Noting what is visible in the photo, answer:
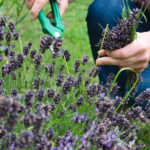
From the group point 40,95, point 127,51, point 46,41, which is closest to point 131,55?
point 127,51

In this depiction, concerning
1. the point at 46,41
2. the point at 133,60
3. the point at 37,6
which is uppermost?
the point at 37,6

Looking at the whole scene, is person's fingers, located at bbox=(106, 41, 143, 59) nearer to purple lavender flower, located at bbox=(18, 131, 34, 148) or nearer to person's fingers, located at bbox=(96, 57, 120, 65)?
person's fingers, located at bbox=(96, 57, 120, 65)

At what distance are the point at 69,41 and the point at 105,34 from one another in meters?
2.88

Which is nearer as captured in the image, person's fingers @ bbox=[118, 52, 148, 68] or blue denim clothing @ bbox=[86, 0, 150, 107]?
person's fingers @ bbox=[118, 52, 148, 68]

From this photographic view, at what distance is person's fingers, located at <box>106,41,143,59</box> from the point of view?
5.47 feet

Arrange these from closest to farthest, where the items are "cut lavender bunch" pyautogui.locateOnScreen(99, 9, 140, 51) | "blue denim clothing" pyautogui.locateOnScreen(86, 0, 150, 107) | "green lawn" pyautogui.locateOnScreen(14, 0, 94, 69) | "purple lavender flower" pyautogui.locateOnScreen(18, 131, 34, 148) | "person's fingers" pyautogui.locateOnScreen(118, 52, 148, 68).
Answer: "purple lavender flower" pyautogui.locateOnScreen(18, 131, 34, 148) → "cut lavender bunch" pyautogui.locateOnScreen(99, 9, 140, 51) → "person's fingers" pyautogui.locateOnScreen(118, 52, 148, 68) → "blue denim clothing" pyautogui.locateOnScreen(86, 0, 150, 107) → "green lawn" pyautogui.locateOnScreen(14, 0, 94, 69)

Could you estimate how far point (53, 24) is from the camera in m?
1.93

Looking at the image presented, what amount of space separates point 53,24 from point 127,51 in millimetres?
539

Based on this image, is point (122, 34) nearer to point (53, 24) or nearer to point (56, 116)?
point (53, 24)

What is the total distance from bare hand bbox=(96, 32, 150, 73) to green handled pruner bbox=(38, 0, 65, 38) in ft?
1.02

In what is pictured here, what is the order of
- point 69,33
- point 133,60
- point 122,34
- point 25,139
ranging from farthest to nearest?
point 69,33 → point 133,60 → point 122,34 → point 25,139

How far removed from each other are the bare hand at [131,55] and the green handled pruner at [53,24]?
12.3 inches

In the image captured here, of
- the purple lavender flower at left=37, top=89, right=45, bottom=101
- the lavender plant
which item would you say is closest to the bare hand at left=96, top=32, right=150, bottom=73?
the lavender plant

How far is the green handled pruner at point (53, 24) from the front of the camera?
182cm
